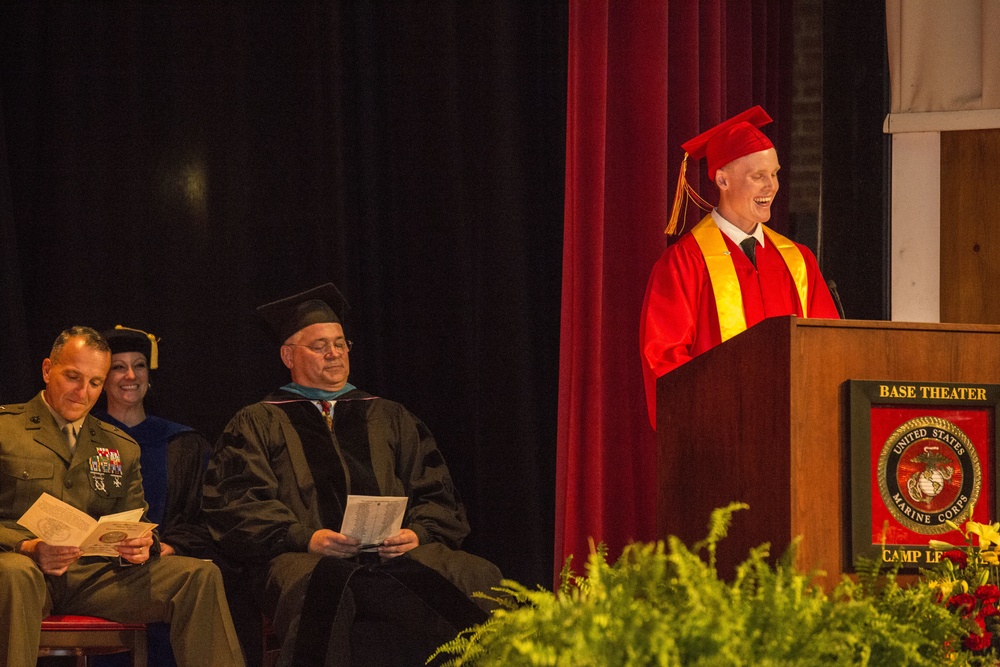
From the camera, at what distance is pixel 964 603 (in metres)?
1.96

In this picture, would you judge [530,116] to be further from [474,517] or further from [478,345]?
[474,517]

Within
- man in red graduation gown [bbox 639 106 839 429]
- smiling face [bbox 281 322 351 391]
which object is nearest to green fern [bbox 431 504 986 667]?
man in red graduation gown [bbox 639 106 839 429]

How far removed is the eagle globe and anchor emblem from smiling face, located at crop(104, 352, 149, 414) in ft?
10.3

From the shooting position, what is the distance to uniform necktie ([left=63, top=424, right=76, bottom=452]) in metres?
3.92

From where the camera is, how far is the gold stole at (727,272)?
3447 mm

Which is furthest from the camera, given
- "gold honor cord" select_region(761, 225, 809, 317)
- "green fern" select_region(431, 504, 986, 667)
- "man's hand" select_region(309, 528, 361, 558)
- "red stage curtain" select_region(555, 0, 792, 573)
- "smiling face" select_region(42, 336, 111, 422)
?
"red stage curtain" select_region(555, 0, 792, 573)

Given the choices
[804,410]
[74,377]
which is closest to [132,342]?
[74,377]

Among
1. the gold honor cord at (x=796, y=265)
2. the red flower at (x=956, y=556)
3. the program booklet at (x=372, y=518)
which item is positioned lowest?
the program booklet at (x=372, y=518)

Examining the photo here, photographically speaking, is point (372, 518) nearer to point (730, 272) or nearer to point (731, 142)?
point (730, 272)

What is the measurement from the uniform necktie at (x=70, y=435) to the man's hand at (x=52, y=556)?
0.46 metres

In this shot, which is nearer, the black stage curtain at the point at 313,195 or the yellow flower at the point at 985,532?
the yellow flower at the point at 985,532

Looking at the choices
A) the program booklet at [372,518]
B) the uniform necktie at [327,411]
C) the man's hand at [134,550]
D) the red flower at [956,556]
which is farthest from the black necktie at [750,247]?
the man's hand at [134,550]

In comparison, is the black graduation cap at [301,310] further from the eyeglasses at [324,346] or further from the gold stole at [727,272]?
the gold stole at [727,272]

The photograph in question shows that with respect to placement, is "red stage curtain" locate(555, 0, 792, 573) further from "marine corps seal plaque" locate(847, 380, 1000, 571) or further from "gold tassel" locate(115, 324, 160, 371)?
"marine corps seal plaque" locate(847, 380, 1000, 571)
